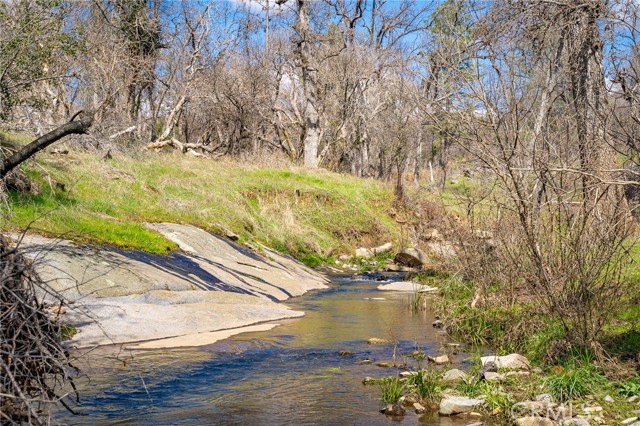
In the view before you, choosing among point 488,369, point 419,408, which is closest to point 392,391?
point 419,408

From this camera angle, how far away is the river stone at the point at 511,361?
7.34m

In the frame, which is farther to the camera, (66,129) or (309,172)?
(309,172)

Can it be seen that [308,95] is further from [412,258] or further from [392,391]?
[392,391]

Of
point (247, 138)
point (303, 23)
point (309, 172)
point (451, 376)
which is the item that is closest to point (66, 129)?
point (451, 376)

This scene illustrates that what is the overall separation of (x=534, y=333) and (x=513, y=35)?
455 centimetres

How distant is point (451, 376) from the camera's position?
731 centimetres

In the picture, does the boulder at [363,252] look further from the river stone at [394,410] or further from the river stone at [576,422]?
the river stone at [576,422]

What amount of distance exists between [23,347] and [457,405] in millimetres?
4226

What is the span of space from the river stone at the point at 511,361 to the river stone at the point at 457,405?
0.94 m

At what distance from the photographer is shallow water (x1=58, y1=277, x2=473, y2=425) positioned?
6254 millimetres

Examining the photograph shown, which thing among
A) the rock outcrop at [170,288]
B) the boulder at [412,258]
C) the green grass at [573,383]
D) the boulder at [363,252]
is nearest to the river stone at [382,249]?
the boulder at [363,252]

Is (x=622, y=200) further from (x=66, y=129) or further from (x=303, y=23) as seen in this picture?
(x=303, y=23)

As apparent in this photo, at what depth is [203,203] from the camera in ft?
63.5

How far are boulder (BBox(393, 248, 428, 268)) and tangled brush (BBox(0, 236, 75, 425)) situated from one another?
1622cm
